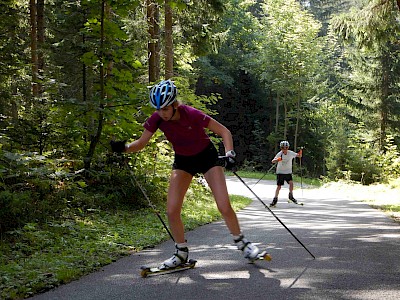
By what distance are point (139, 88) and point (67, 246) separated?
5088 millimetres

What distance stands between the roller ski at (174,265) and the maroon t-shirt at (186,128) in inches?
45.7

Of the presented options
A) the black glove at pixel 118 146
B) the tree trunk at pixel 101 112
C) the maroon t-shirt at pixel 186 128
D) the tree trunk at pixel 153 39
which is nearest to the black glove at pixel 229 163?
the maroon t-shirt at pixel 186 128

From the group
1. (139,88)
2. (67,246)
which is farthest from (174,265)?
(139,88)

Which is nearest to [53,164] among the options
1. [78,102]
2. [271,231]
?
[78,102]

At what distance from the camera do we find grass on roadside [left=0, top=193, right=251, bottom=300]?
5703 mm

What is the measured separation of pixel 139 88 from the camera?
1191 cm

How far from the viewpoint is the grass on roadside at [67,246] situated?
5703 millimetres

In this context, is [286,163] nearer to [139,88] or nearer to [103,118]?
[139,88]

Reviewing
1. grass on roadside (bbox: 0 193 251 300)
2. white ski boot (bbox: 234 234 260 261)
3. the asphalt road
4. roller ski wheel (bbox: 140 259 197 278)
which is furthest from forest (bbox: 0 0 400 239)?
white ski boot (bbox: 234 234 260 261)

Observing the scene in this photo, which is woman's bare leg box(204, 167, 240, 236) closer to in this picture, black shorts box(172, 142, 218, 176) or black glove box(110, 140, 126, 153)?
black shorts box(172, 142, 218, 176)

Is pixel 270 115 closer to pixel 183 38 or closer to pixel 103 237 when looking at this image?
pixel 183 38

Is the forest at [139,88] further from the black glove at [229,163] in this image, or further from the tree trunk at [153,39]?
the black glove at [229,163]

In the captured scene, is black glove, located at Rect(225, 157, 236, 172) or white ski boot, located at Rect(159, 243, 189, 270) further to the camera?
white ski boot, located at Rect(159, 243, 189, 270)

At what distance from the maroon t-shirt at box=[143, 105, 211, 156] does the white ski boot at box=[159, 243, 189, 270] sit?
112cm
